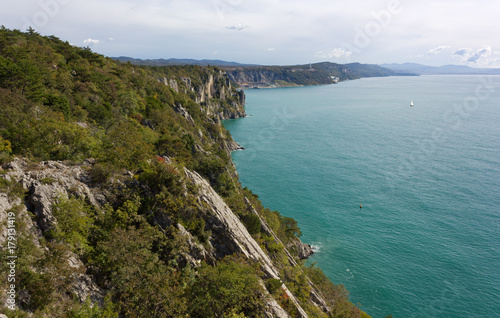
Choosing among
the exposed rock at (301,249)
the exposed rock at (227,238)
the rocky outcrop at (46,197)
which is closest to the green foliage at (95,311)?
the rocky outcrop at (46,197)

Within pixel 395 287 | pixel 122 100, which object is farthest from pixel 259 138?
pixel 395 287

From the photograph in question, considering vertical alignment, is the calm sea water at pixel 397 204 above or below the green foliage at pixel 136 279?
below

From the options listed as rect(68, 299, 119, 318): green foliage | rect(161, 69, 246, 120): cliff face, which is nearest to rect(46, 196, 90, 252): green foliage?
rect(68, 299, 119, 318): green foliage

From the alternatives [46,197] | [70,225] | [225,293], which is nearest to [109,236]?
[70,225]

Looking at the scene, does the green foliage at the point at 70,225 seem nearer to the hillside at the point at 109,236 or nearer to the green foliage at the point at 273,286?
the hillside at the point at 109,236

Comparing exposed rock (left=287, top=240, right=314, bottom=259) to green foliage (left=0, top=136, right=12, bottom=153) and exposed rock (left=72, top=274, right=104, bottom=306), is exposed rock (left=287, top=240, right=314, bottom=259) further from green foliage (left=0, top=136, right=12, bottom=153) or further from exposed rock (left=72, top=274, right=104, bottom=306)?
green foliage (left=0, top=136, right=12, bottom=153)

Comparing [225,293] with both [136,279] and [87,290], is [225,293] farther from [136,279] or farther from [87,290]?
[87,290]
